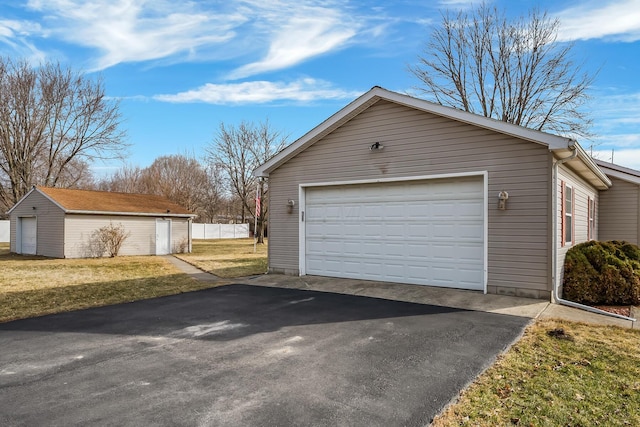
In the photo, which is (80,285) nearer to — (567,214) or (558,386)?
(558,386)

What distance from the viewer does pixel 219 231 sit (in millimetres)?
37062

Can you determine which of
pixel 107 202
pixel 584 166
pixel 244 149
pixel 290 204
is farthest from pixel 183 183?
pixel 584 166

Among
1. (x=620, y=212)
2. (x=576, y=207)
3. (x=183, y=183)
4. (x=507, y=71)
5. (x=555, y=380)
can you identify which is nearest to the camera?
(x=555, y=380)

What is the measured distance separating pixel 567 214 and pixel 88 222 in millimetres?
19444

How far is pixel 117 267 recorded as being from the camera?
14.2m

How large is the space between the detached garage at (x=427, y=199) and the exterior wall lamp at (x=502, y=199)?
0.02 metres

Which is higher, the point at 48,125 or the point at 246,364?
the point at 48,125

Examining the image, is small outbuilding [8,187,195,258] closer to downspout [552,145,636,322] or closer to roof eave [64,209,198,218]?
roof eave [64,209,198,218]

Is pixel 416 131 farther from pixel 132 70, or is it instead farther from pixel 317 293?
pixel 132 70

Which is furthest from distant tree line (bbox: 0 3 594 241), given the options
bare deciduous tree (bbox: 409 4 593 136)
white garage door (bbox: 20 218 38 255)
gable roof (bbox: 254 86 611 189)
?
gable roof (bbox: 254 86 611 189)

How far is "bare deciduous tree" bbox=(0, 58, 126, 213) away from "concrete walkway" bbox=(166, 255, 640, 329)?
23171 millimetres

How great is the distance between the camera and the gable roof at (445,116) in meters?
6.97

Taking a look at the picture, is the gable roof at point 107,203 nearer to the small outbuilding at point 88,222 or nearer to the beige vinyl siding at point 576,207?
the small outbuilding at point 88,222

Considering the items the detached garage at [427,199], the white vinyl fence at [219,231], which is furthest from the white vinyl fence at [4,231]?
the detached garage at [427,199]
